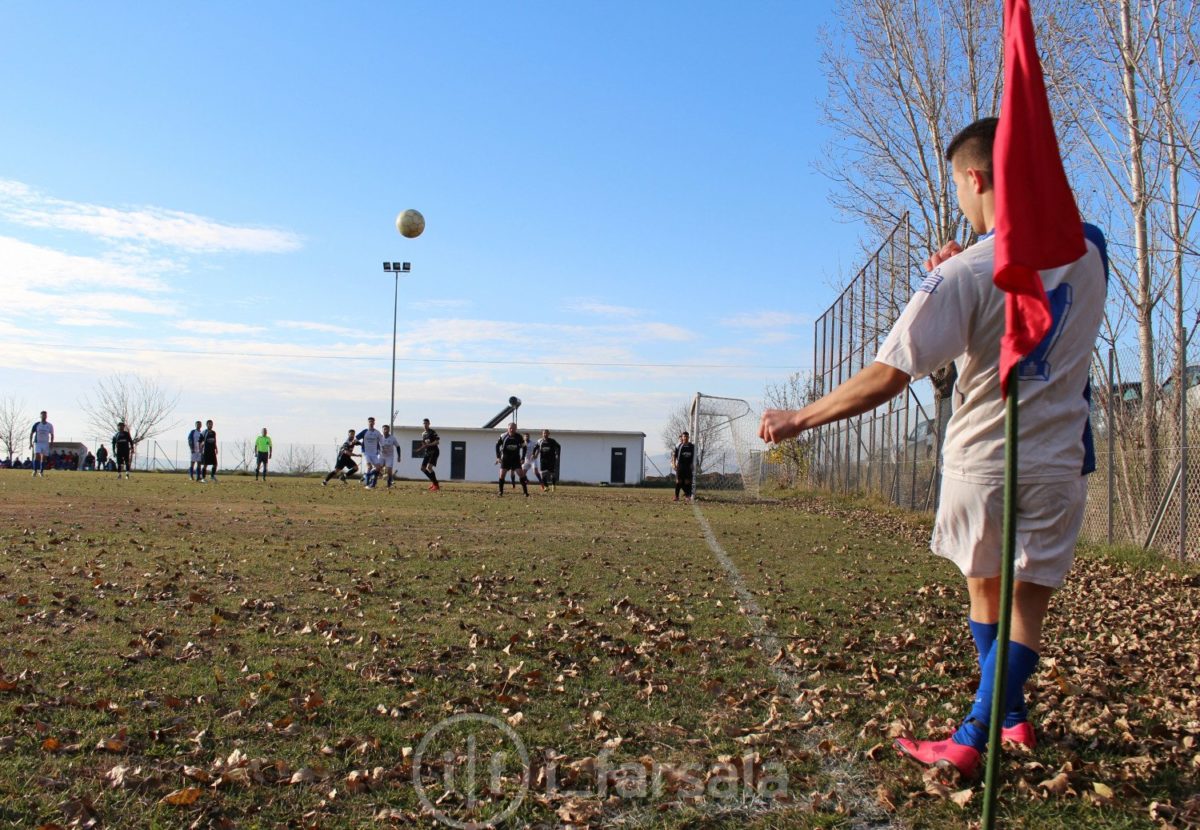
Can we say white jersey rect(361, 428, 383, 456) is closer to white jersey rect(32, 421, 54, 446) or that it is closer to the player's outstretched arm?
white jersey rect(32, 421, 54, 446)

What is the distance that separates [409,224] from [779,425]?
38.1 meters

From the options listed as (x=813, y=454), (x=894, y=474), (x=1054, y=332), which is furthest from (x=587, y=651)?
(x=813, y=454)

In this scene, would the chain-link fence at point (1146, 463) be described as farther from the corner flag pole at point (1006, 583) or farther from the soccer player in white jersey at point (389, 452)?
the soccer player in white jersey at point (389, 452)

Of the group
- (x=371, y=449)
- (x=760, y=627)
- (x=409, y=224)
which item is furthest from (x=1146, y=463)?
(x=409, y=224)

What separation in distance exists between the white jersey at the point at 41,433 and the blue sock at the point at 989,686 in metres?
33.4

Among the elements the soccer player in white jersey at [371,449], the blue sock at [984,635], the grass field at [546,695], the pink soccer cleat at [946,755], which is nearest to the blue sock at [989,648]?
the blue sock at [984,635]

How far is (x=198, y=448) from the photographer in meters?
31.0

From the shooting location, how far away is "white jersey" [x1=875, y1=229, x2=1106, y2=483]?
303 cm

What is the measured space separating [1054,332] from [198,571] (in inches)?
318

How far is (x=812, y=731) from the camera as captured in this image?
4098mm

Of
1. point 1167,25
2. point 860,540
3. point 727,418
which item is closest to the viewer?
point 1167,25

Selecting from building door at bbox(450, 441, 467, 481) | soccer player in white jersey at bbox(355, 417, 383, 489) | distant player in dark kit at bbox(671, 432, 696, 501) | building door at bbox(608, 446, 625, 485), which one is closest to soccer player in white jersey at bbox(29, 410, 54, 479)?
soccer player in white jersey at bbox(355, 417, 383, 489)

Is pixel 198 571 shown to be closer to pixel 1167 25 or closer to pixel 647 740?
pixel 647 740

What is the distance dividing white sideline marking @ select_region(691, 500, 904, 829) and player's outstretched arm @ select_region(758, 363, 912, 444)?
→ 1245 millimetres
